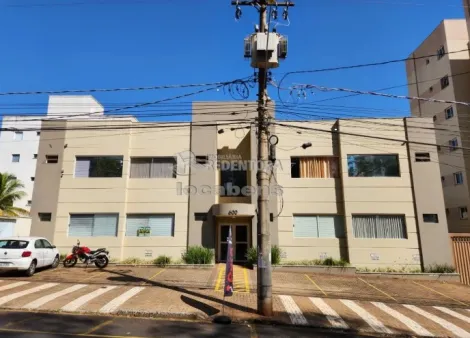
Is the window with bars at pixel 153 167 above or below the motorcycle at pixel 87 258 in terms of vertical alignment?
above

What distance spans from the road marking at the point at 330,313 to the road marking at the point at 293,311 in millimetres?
659

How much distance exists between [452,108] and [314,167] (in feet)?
61.6

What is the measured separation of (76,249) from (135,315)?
28.8 feet

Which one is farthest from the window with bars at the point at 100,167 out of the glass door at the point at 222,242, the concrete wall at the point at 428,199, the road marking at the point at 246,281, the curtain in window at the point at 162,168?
the concrete wall at the point at 428,199

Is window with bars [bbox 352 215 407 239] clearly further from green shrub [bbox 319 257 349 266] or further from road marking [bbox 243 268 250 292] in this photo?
road marking [bbox 243 268 250 292]

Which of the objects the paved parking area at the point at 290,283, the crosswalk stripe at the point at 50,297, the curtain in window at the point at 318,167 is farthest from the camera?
the curtain in window at the point at 318,167

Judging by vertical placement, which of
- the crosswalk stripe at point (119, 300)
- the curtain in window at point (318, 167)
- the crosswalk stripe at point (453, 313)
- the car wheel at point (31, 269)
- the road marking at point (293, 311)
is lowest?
the crosswalk stripe at point (453, 313)

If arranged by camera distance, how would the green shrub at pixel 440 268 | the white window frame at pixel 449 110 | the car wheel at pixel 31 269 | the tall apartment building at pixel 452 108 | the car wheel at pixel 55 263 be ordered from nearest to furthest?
the car wheel at pixel 31 269
the car wheel at pixel 55 263
the green shrub at pixel 440 268
the tall apartment building at pixel 452 108
the white window frame at pixel 449 110

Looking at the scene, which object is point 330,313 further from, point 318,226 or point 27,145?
point 27,145

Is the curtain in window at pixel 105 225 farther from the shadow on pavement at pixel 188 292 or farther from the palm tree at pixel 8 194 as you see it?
the palm tree at pixel 8 194

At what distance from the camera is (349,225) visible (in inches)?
667

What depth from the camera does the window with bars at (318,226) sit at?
17.2 m

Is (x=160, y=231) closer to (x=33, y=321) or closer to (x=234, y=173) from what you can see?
(x=234, y=173)

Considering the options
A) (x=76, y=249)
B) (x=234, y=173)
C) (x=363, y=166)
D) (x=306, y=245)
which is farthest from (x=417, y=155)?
(x=76, y=249)
